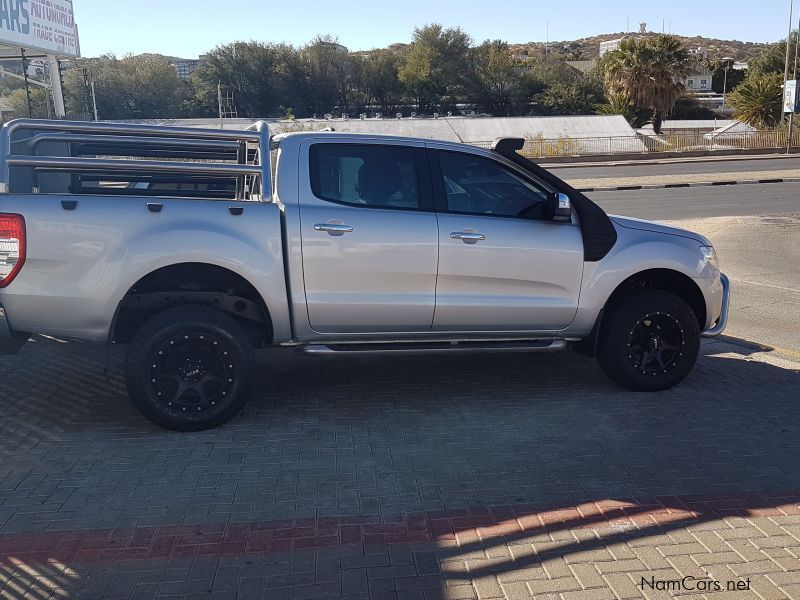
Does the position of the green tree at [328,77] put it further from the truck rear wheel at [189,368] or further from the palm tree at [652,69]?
the truck rear wheel at [189,368]

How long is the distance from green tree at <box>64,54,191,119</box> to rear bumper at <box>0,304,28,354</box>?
58953 mm

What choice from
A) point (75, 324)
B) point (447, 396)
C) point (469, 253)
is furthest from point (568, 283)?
point (75, 324)

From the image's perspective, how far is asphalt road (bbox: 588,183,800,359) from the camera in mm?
8641

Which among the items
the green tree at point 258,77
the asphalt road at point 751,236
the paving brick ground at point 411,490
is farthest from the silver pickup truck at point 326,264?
the green tree at point 258,77

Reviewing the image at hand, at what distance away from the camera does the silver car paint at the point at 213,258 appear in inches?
198

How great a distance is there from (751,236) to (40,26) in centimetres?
2110

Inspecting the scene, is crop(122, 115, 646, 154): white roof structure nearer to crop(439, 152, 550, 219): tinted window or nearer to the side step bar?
crop(439, 152, 550, 219): tinted window

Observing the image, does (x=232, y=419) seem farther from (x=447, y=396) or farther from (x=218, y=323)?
(x=447, y=396)

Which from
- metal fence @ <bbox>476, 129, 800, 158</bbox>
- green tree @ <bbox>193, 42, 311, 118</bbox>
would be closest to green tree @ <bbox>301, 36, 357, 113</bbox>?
green tree @ <bbox>193, 42, 311, 118</bbox>

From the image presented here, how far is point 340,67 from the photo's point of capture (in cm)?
7081

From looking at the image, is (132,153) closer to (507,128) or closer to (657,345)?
(657,345)

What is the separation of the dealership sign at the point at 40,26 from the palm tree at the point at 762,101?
35.2m

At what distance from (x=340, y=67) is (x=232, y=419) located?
69.0 m

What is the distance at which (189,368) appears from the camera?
5.25 m
